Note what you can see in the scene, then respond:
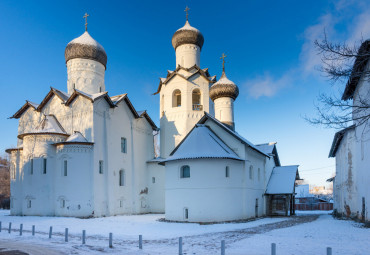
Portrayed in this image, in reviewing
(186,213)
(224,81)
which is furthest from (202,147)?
(224,81)

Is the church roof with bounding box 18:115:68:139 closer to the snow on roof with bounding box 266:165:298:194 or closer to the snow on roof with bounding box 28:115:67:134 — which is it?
the snow on roof with bounding box 28:115:67:134

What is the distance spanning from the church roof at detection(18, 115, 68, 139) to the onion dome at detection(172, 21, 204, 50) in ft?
41.3

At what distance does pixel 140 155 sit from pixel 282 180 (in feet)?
38.7

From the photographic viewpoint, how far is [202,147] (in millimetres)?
19906

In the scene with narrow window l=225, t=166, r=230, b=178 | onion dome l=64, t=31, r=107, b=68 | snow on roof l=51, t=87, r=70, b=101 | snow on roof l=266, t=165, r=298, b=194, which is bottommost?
snow on roof l=266, t=165, r=298, b=194

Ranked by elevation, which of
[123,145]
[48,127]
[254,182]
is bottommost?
[254,182]

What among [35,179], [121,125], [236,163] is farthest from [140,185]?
[236,163]

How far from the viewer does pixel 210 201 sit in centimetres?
1916

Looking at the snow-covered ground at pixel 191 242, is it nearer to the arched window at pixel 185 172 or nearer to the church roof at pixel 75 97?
the arched window at pixel 185 172

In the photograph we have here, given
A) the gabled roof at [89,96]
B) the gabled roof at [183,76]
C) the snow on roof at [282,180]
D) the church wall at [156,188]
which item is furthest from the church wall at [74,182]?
the snow on roof at [282,180]

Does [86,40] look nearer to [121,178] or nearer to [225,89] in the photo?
[121,178]

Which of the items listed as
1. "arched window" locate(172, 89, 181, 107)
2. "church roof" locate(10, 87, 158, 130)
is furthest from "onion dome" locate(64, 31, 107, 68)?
"arched window" locate(172, 89, 181, 107)

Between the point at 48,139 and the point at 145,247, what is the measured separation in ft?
48.2

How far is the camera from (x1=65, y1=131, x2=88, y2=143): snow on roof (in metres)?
22.3
